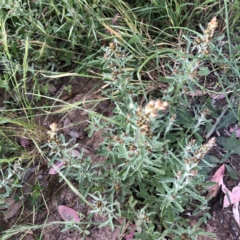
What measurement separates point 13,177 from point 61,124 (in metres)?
0.43

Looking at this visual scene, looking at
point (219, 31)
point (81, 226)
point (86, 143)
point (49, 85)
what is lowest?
point (81, 226)

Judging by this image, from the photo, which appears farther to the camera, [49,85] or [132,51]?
[49,85]

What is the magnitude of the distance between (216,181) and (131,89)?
676mm

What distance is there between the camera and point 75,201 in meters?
2.03

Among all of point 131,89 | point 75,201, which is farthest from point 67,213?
point 131,89

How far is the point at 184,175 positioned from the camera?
59.6 inches

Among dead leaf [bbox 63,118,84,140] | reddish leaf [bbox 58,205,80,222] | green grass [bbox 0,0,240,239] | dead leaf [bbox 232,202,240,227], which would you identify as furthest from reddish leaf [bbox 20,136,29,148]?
dead leaf [bbox 232,202,240,227]

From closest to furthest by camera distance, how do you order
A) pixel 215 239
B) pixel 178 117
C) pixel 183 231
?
pixel 183 231 → pixel 215 239 → pixel 178 117

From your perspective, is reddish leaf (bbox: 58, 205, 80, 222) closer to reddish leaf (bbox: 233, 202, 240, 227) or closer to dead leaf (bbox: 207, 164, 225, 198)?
dead leaf (bbox: 207, 164, 225, 198)

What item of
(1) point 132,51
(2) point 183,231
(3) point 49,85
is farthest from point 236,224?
(3) point 49,85

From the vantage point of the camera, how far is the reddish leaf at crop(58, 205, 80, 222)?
1.98m

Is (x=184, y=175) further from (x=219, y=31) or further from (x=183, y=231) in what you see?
(x=219, y=31)

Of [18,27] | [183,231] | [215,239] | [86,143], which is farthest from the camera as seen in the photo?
[18,27]

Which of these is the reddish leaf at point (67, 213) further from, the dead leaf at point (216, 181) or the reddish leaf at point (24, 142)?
the dead leaf at point (216, 181)
